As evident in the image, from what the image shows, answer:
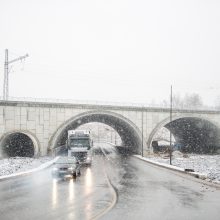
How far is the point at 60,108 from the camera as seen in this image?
57.5 m

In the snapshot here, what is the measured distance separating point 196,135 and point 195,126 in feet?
17.1

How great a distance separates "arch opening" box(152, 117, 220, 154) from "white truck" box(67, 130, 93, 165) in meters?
33.9

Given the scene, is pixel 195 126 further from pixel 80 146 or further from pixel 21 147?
pixel 80 146

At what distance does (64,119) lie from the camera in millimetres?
57562

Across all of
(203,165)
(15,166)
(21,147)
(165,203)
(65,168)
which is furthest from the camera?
(21,147)

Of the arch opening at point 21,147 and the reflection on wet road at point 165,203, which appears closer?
the reflection on wet road at point 165,203

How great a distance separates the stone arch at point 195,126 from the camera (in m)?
65.7

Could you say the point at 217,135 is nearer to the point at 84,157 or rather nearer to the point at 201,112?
the point at 201,112

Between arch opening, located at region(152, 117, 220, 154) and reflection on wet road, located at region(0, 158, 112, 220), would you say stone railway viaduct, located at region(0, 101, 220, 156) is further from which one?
reflection on wet road, located at region(0, 158, 112, 220)

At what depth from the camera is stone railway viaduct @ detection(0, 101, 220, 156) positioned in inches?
2120

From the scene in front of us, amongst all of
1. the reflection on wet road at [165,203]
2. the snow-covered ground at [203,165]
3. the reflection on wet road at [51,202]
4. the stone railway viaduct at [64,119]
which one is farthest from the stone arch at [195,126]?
the reflection on wet road at [51,202]

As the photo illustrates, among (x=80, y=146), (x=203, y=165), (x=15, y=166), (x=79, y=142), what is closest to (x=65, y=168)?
(x=15, y=166)

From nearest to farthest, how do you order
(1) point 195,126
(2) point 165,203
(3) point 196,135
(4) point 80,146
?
1. (2) point 165,203
2. (4) point 80,146
3. (1) point 195,126
4. (3) point 196,135

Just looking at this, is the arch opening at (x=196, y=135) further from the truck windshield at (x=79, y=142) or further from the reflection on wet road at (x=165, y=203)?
the reflection on wet road at (x=165, y=203)
